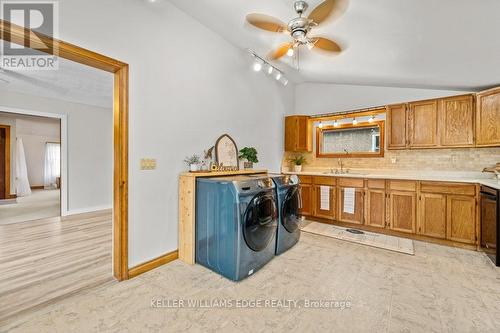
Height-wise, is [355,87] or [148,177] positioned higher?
[355,87]

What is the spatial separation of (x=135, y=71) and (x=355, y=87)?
3987mm

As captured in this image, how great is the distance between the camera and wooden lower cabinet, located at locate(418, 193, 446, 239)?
10.3 ft

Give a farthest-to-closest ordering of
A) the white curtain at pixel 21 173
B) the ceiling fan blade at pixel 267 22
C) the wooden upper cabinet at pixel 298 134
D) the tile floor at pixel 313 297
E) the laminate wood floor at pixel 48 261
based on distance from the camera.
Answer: the white curtain at pixel 21 173 < the wooden upper cabinet at pixel 298 134 < the ceiling fan blade at pixel 267 22 < the laminate wood floor at pixel 48 261 < the tile floor at pixel 313 297

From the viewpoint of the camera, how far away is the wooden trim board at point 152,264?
2.25 meters

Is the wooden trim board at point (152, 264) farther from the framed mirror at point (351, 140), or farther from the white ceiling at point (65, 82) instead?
the framed mirror at point (351, 140)

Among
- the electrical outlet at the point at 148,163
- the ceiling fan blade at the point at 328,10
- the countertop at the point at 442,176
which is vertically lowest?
the countertop at the point at 442,176

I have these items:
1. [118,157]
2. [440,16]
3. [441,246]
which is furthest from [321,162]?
[118,157]

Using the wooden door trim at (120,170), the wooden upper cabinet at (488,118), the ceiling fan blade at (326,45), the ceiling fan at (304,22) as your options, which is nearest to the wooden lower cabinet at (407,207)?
the wooden upper cabinet at (488,118)

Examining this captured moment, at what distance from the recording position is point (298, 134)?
15.7ft

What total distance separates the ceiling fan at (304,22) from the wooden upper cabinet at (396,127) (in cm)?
201

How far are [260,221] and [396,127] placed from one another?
3089 mm

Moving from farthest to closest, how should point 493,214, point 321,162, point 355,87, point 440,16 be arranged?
1. point 321,162
2. point 355,87
3. point 493,214
4. point 440,16

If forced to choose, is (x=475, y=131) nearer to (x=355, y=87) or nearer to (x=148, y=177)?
(x=355, y=87)

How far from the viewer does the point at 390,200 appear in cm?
354
